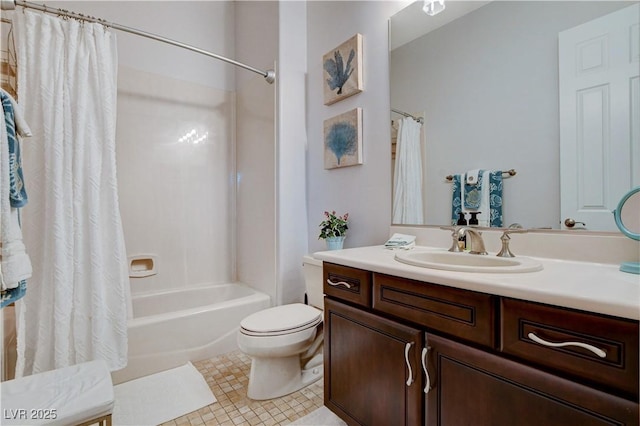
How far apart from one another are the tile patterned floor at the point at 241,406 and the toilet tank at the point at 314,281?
472mm

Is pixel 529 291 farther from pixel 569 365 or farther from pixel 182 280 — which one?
pixel 182 280

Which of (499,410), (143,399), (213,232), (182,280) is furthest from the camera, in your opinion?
(213,232)

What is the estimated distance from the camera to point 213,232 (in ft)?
9.00

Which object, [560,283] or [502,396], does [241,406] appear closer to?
[502,396]

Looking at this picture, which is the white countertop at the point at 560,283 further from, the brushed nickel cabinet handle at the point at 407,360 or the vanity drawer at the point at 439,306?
the brushed nickel cabinet handle at the point at 407,360

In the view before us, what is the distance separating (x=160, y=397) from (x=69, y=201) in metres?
1.15

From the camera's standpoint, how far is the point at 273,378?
1.61 metres

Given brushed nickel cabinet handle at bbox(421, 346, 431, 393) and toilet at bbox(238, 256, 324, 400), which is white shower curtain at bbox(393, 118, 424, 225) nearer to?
toilet at bbox(238, 256, 324, 400)

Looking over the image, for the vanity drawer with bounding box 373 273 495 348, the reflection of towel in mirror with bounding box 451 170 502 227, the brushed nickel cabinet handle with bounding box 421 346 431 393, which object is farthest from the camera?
the reflection of towel in mirror with bounding box 451 170 502 227

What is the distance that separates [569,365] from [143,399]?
1.89m

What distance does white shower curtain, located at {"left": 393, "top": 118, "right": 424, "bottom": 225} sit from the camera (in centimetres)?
157

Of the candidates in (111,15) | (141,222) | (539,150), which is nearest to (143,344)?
(141,222)

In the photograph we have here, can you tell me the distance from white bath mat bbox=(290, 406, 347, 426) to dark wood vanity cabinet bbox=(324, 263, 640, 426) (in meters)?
0.18

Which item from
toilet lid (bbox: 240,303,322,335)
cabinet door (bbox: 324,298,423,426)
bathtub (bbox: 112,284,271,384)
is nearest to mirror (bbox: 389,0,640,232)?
cabinet door (bbox: 324,298,423,426)
